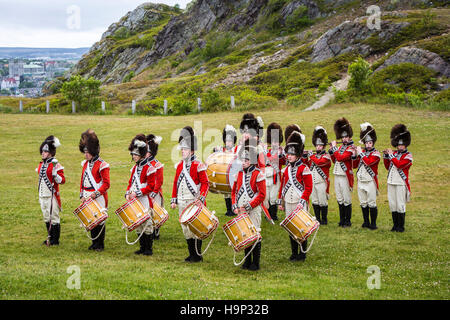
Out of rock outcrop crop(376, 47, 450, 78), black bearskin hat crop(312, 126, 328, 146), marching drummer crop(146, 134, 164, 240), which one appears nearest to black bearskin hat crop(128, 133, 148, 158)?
marching drummer crop(146, 134, 164, 240)

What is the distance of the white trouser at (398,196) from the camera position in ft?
32.8

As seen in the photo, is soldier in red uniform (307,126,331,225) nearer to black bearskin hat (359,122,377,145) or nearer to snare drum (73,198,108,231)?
black bearskin hat (359,122,377,145)

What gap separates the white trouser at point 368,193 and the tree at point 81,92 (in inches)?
1088

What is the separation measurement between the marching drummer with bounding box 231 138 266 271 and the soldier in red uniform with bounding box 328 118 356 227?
3548 millimetres

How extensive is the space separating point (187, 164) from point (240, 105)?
22.9 metres

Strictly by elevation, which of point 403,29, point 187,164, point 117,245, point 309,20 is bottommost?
point 117,245

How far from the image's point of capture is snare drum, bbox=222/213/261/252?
7188 mm

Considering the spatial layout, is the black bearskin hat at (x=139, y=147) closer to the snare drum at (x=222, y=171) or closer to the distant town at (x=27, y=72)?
the snare drum at (x=222, y=171)

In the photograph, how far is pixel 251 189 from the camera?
7.62 m

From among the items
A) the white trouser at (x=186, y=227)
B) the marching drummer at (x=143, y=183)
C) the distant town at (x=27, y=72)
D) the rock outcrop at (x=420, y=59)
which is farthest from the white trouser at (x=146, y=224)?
the distant town at (x=27, y=72)

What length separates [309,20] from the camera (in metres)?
62.2

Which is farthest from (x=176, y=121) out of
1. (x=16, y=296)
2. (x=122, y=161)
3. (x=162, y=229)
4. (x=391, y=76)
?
(x=16, y=296)

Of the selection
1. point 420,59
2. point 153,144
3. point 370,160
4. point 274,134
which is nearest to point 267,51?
point 420,59

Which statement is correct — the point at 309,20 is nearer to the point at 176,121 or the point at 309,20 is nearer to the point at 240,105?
the point at 240,105
